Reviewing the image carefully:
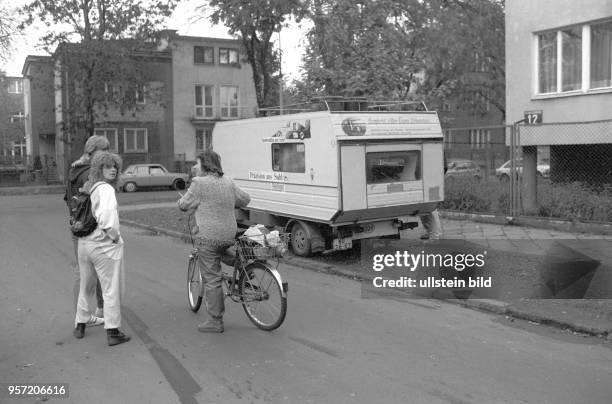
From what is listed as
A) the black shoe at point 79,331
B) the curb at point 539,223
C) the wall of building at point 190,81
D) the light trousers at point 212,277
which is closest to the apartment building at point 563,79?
the curb at point 539,223

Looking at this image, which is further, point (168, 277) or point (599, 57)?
point (599, 57)

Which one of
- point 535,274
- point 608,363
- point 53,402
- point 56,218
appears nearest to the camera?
point 53,402

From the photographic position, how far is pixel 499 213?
13281mm

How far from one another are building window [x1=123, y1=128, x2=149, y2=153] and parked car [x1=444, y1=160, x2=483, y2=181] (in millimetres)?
29891

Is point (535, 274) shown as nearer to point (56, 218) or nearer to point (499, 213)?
point (499, 213)

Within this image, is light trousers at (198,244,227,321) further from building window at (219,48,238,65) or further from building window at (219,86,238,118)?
building window at (219,48,238,65)

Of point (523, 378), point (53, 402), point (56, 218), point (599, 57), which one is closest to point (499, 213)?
point (599, 57)

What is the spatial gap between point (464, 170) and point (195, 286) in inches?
412

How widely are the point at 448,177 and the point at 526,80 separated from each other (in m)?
3.02

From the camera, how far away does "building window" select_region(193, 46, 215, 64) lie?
43156mm

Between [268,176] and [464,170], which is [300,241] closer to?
[268,176]

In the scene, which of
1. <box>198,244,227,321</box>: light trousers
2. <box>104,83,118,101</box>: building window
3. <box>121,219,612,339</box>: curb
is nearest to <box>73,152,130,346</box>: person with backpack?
<box>198,244,227,321</box>: light trousers

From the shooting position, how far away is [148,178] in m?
34.2

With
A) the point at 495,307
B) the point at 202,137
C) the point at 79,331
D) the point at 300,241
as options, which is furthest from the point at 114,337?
the point at 202,137
